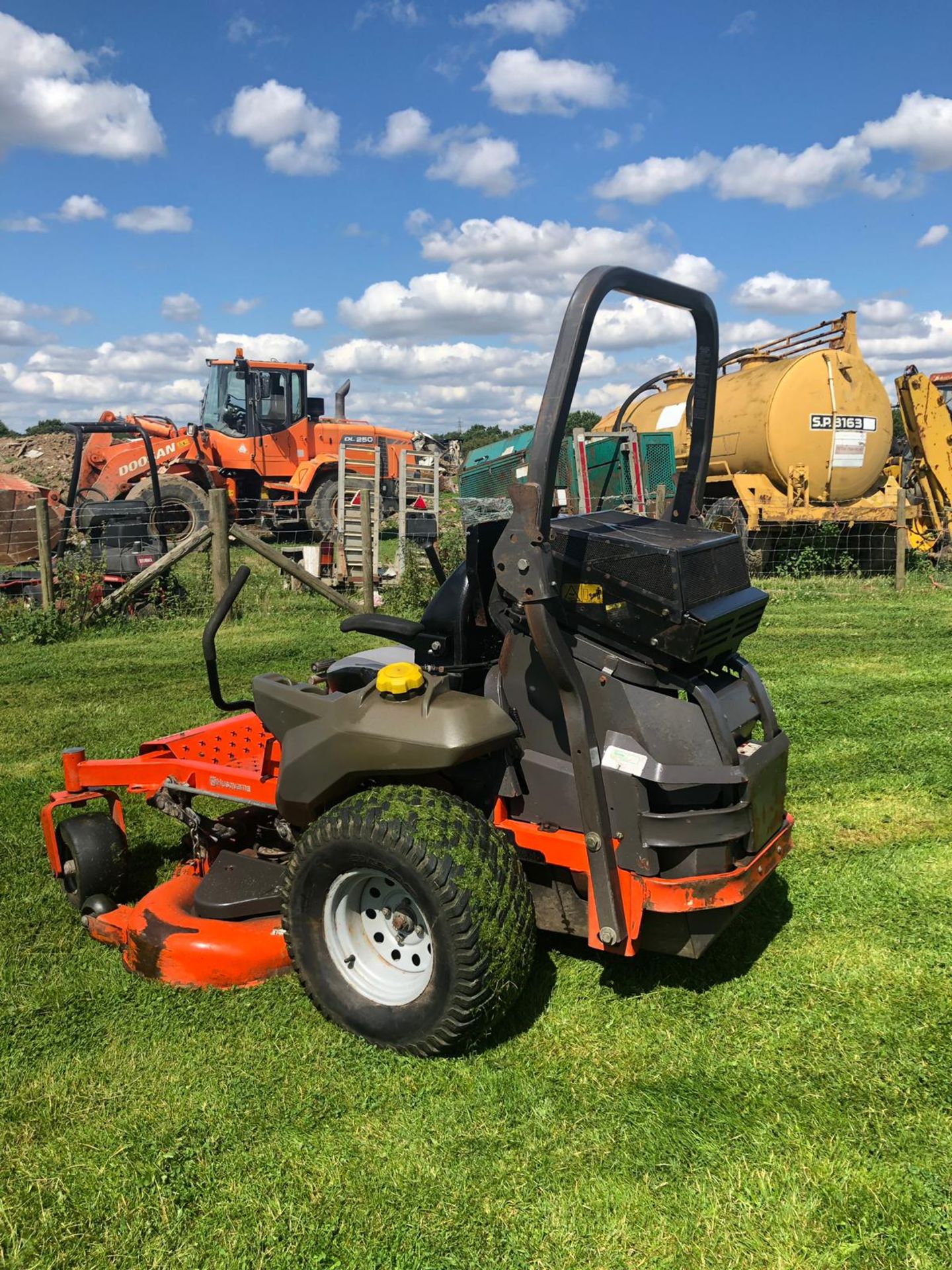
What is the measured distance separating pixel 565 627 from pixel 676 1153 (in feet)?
4.74

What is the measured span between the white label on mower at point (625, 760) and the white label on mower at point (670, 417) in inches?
536

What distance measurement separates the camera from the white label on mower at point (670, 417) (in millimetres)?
15743

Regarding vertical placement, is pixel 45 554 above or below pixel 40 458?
below

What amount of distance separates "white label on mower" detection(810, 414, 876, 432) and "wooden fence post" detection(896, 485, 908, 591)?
1.71 m

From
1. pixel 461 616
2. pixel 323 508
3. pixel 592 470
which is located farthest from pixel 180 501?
pixel 461 616

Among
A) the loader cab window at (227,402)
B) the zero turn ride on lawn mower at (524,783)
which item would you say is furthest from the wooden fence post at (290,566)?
the loader cab window at (227,402)

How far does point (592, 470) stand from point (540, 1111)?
11403 millimetres

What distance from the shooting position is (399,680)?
2.86 m

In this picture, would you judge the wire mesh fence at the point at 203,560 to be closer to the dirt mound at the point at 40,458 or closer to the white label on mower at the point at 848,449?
the white label on mower at the point at 848,449

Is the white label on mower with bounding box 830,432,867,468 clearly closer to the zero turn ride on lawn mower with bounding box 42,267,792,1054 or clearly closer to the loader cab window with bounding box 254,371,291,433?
the loader cab window with bounding box 254,371,291,433

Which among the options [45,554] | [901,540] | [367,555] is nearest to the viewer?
[45,554]

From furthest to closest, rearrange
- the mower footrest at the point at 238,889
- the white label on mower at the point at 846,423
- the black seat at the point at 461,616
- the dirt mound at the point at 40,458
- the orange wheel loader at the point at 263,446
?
1. the dirt mound at the point at 40,458
2. the orange wheel loader at the point at 263,446
3. the white label on mower at the point at 846,423
4. the mower footrest at the point at 238,889
5. the black seat at the point at 461,616

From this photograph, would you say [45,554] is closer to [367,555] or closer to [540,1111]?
[367,555]

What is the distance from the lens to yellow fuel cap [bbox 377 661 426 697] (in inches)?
113
